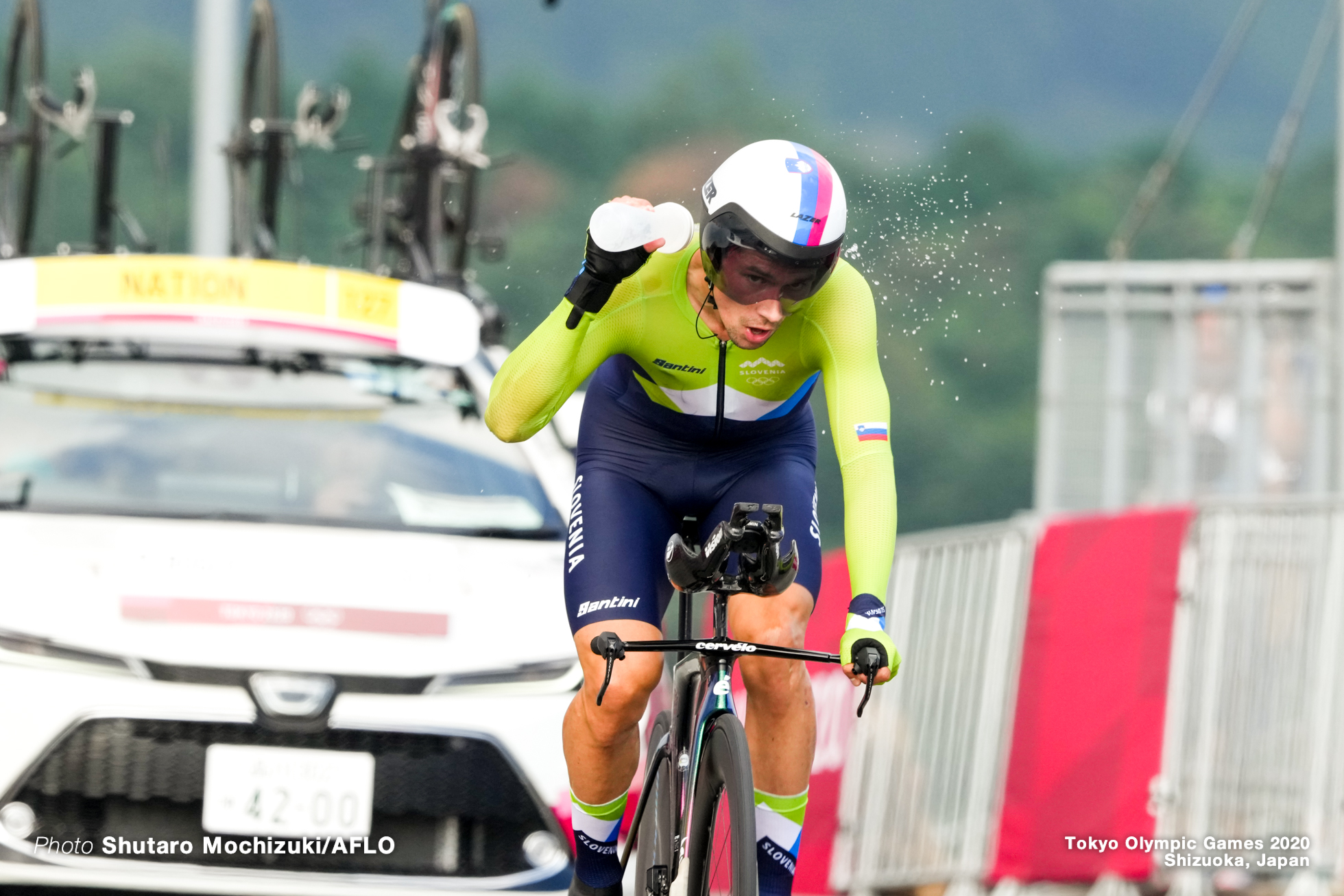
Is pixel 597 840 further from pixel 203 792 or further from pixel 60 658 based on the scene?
pixel 60 658

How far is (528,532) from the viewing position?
6043mm

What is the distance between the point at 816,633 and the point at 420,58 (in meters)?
4.32

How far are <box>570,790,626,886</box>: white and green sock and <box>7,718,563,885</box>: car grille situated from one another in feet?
1.01

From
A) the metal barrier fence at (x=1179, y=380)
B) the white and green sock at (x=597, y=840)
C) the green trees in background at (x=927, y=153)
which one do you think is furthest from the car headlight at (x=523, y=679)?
the green trees in background at (x=927, y=153)

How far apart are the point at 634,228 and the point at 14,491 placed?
240cm

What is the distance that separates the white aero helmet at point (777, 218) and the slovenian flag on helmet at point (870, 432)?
325mm

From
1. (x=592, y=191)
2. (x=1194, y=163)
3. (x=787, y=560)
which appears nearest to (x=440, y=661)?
(x=787, y=560)

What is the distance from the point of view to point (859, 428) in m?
4.57

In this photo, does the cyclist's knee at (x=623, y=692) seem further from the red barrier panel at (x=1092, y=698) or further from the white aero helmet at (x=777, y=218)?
the red barrier panel at (x=1092, y=698)

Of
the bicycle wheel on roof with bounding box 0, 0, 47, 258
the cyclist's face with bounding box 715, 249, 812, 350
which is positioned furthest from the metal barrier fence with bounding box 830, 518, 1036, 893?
the bicycle wheel on roof with bounding box 0, 0, 47, 258

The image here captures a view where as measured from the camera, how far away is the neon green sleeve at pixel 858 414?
175 inches

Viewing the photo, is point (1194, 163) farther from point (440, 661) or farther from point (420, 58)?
point (440, 661)

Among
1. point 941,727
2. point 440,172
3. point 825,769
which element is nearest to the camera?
point 941,727

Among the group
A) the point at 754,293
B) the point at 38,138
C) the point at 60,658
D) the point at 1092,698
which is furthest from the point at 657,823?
the point at 38,138
